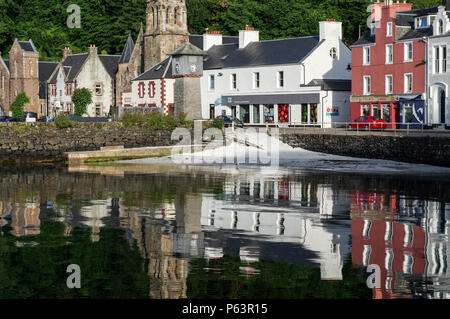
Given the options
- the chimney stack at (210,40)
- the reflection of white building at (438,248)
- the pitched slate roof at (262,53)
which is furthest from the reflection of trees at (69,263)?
the chimney stack at (210,40)

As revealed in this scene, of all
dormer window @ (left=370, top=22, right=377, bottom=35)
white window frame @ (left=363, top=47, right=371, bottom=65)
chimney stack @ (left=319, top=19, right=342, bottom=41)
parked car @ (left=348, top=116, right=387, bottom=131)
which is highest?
chimney stack @ (left=319, top=19, right=342, bottom=41)

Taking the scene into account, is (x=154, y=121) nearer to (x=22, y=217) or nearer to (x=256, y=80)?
(x=256, y=80)

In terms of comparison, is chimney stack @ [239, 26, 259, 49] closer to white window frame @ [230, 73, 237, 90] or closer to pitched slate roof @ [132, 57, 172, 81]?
white window frame @ [230, 73, 237, 90]

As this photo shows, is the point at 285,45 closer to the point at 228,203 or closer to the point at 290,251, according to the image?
the point at 228,203

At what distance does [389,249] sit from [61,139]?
44.5 meters

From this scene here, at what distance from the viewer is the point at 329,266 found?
20.6 meters

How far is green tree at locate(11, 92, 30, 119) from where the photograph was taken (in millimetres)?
100812

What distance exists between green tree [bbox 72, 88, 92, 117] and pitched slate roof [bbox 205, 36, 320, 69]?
772 inches

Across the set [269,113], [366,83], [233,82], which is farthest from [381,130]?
[233,82]

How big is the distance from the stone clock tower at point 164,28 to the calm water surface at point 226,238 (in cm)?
5252

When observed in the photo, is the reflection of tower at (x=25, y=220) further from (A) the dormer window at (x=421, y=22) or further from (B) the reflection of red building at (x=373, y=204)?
(A) the dormer window at (x=421, y=22)

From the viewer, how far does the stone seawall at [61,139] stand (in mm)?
60741

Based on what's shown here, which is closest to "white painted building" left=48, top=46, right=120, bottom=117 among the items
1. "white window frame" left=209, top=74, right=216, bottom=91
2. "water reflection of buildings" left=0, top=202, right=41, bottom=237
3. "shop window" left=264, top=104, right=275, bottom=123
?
"white window frame" left=209, top=74, right=216, bottom=91

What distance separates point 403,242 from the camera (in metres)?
23.6
